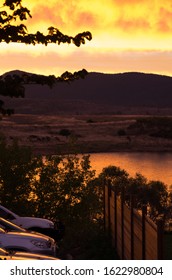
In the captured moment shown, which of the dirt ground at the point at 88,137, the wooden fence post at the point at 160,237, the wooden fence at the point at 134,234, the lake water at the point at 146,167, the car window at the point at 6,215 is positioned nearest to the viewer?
the wooden fence post at the point at 160,237

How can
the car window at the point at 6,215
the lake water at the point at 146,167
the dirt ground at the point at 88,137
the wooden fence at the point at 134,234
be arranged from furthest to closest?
the dirt ground at the point at 88,137
the lake water at the point at 146,167
the car window at the point at 6,215
the wooden fence at the point at 134,234

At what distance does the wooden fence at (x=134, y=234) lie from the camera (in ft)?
40.7

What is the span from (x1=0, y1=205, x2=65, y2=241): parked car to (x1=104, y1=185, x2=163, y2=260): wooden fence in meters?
1.78

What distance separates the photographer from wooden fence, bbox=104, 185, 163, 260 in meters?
12.4

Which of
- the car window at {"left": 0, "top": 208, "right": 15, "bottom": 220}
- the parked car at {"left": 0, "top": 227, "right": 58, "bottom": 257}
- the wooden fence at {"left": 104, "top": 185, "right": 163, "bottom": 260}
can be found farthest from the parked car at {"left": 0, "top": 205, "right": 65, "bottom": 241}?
the parked car at {"left": 0, "top": 227, "right": 58, "bottom": 257}

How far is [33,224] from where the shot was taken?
23219 mm

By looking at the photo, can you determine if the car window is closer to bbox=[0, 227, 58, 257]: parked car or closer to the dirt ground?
bbox=[0, 227, 58, 257]: parked car

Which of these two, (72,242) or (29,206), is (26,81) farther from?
(29,206)

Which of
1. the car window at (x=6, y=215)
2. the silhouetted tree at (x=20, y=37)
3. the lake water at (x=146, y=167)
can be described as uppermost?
the silhouetted tree at (x=20, y=37)

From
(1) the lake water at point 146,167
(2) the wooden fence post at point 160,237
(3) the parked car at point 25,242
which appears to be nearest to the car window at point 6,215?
(3) the parked car at point 25,242

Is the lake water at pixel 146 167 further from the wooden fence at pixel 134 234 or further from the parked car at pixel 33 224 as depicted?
→ the wooden fence at pixel 134 234

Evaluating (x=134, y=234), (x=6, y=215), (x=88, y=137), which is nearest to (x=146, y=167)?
(x=88, y=137)

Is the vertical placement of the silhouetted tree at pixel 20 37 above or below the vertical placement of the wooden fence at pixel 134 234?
above

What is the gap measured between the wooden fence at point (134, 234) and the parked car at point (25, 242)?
6.00 feet
